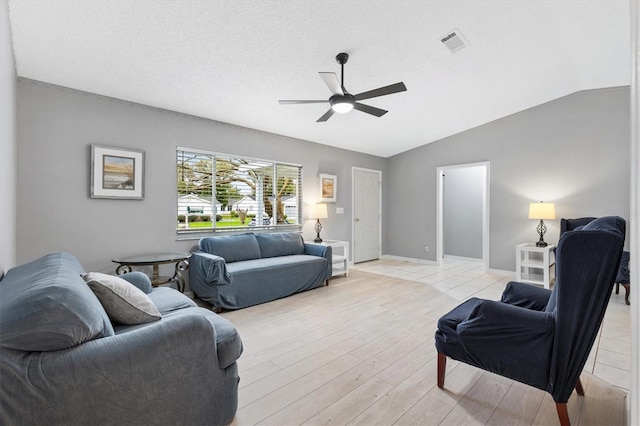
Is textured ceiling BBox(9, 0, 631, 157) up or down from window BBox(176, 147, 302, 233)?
up

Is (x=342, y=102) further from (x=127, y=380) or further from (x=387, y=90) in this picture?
(x=127, y=380)

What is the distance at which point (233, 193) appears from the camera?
15.2 feet

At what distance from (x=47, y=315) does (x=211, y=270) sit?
231 centimetres

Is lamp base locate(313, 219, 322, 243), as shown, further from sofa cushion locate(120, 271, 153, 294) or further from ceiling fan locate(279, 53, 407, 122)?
sofa cushion locate(120, 271, 153, 294)

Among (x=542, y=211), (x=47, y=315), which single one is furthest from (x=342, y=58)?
(x=542, y=211)

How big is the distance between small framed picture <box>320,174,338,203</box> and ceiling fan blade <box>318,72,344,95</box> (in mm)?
2972

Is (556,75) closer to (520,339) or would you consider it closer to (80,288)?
(520,339)

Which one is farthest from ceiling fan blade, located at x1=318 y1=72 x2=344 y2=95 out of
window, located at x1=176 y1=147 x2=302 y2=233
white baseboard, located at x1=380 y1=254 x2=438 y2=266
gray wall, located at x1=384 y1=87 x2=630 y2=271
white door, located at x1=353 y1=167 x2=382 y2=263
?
white baseboard, located at x1=380 y1=254 x2=438 y2=266

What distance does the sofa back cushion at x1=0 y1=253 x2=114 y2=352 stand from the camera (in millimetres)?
1140

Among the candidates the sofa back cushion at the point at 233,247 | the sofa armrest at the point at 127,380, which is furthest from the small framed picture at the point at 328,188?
the sofa armrest at the point at 127,380

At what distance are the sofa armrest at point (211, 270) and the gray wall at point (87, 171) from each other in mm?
535

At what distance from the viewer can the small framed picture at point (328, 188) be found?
5.85 metres

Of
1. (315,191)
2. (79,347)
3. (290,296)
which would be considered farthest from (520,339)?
(315,191)

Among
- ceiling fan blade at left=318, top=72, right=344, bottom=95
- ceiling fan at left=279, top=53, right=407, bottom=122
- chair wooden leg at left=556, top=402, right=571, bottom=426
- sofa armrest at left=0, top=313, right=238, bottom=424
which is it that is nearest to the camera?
sofa armrest at left=0, top=313, right=238, bottom=424
